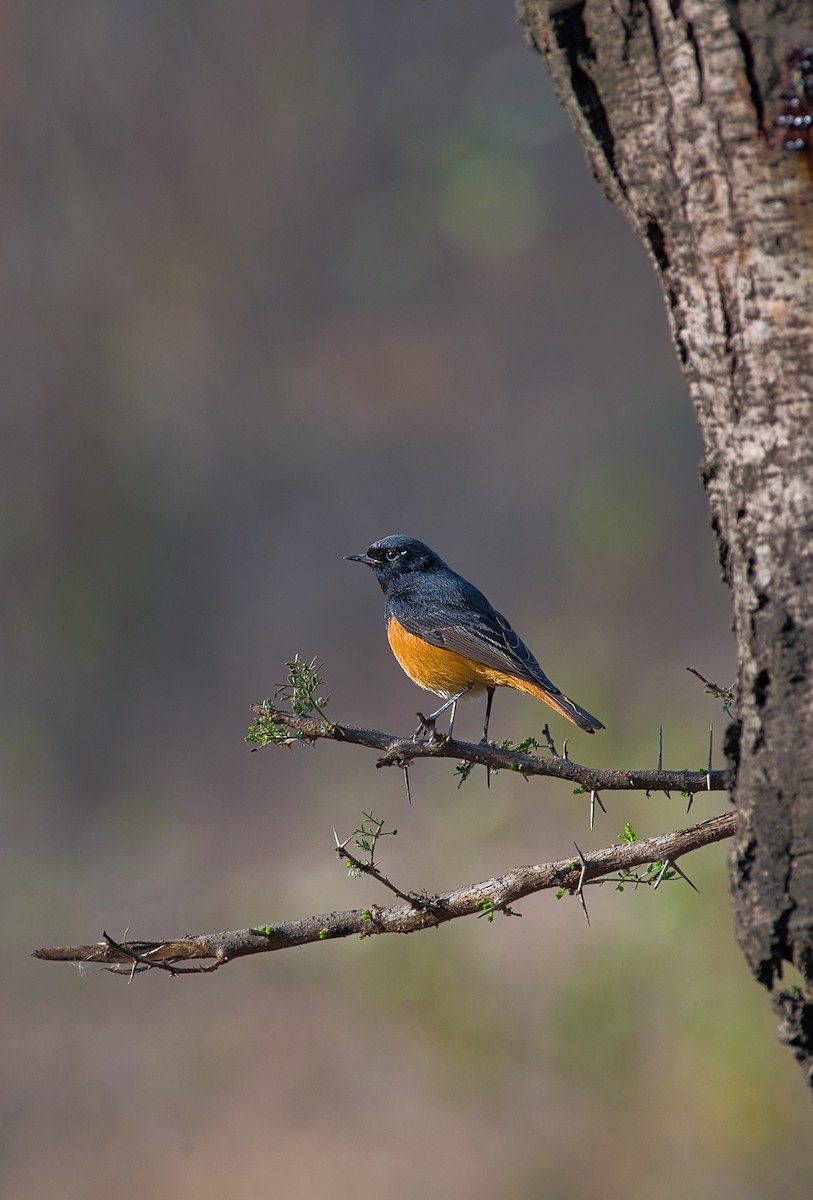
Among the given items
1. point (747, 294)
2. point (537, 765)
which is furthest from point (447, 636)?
point (747, 294)

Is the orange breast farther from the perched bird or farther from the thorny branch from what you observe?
the thorny branch

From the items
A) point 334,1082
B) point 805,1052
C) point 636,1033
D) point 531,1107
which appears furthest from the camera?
point 334,1082

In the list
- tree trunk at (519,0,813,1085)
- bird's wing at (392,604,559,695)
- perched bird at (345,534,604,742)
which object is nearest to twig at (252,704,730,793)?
tree trunk at (519,0,813,1085)

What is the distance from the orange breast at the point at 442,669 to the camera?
5.12 metres

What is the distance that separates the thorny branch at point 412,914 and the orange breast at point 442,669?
2.02 metres

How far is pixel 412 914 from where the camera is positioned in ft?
9.63

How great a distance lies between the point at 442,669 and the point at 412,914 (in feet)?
7.78

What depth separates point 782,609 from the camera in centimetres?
232

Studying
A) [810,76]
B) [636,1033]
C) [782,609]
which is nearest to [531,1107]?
[636,1033]

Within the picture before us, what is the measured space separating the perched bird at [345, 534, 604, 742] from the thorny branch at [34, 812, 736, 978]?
5.28 feet

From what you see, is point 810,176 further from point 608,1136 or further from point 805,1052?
point 608,1136

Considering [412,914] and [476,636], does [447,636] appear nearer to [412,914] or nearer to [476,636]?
[476,636]

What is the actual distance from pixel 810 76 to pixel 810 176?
16 centimetres

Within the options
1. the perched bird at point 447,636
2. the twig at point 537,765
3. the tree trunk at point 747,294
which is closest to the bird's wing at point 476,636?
the perched bird at point 447,636
